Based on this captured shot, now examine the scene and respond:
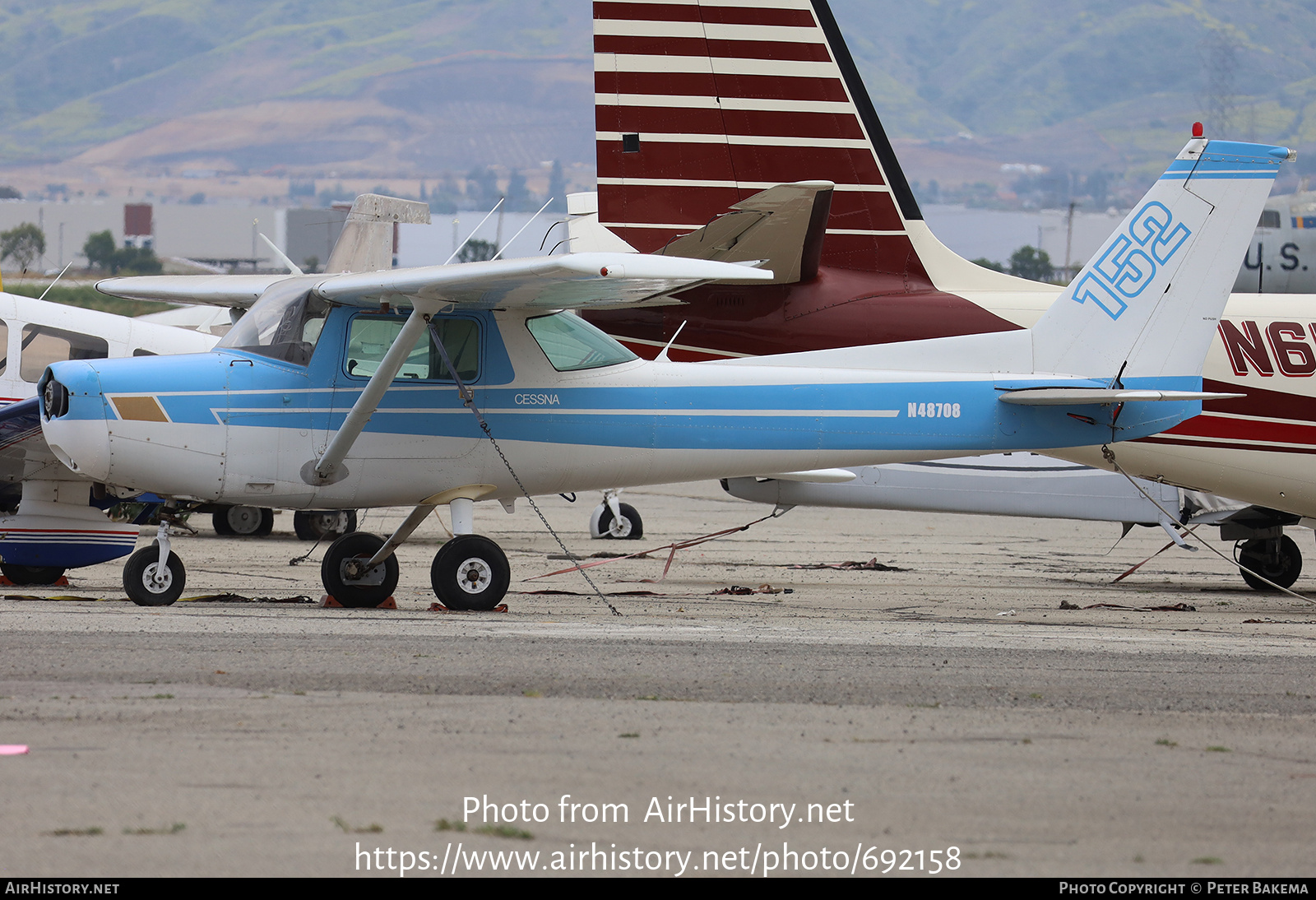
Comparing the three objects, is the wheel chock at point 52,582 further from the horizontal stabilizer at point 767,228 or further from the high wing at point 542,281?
the horizontal stabilizer at point 767,228

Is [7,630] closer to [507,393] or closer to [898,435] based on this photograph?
[507,393]

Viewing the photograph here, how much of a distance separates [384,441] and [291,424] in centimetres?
61

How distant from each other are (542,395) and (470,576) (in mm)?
1312

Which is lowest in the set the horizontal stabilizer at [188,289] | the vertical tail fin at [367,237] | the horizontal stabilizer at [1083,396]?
the horizontal stabilizer at [1083,396]

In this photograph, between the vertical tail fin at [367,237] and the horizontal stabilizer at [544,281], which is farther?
the vertical tail fin at [367,237]

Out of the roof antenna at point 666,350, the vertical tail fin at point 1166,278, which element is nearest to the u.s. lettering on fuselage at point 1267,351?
the vertical tail fin at point 1166,278

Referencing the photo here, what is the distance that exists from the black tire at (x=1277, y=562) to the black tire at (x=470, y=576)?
9098 millimetres

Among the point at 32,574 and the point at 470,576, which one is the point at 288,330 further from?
the point at 32,574

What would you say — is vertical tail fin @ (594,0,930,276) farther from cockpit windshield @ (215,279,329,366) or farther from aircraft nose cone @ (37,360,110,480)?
aircraft nose cone @ (37,360,110,480)

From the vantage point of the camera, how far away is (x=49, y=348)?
14.0 metres

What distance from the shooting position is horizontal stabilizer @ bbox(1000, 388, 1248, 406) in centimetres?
991

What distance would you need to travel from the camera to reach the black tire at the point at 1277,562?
15172 millimetres

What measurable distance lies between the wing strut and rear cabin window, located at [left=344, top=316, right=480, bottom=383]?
18cm
